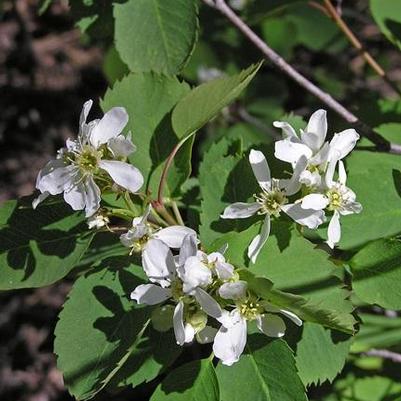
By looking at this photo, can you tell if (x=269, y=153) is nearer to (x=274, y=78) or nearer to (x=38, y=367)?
(x=274, y=78)

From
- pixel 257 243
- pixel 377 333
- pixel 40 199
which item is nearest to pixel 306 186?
pixel 257 243

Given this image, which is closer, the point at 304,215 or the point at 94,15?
the point at 304,215

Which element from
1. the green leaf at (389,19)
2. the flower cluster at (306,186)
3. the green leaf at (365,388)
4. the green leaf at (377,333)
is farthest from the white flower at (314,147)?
the green leaf at (365,388)

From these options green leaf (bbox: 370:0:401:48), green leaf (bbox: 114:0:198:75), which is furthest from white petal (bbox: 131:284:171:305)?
green leaf (bbox: 370:0:401:48)

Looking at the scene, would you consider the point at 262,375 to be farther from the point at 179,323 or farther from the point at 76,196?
the point at 76,196

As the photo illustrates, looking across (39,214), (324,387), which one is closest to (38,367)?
(324,387)

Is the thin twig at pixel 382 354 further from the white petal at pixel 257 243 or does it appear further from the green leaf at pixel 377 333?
the white petal at pixel 257 243
